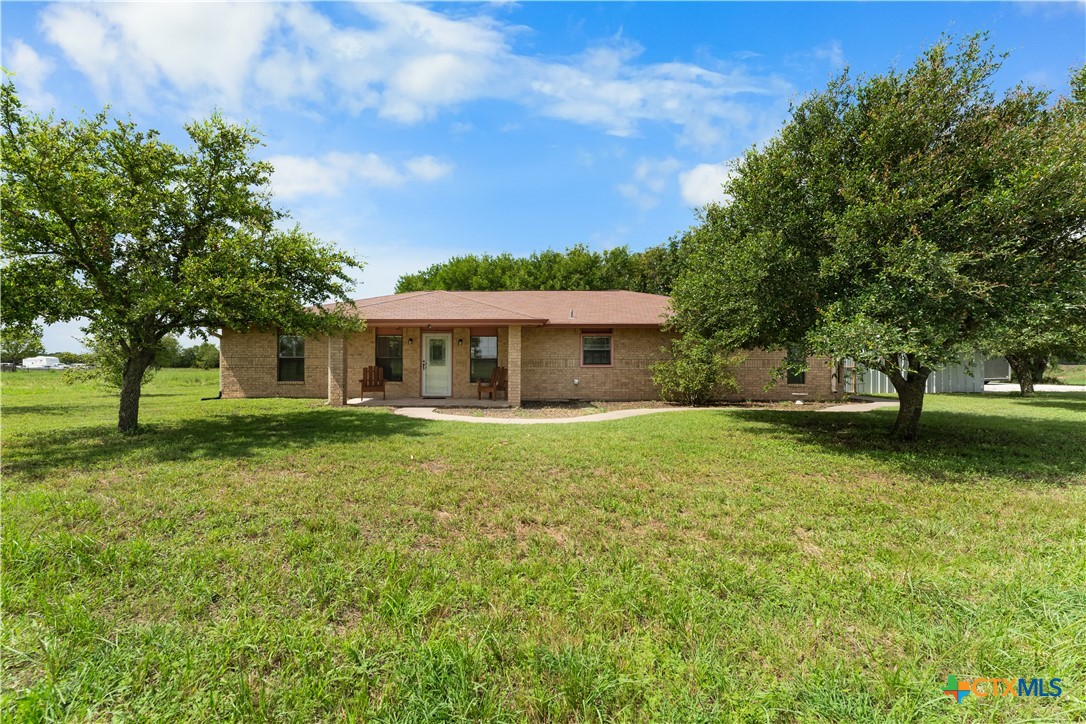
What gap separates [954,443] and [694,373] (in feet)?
20.3

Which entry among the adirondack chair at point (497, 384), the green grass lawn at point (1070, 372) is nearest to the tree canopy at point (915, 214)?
the adirondack chair at point (497, 384)

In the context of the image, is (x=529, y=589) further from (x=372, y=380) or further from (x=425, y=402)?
(x=372, y=380)

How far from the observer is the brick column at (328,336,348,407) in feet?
42.1

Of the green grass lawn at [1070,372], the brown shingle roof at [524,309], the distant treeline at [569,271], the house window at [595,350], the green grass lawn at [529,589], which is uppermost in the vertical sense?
the distant treeline at [569,271]

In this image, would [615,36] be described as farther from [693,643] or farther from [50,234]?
[50,234]

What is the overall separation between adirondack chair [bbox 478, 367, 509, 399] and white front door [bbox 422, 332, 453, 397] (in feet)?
4.05

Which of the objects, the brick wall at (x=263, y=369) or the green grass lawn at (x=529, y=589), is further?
the brick wall at (x=263, y=369)

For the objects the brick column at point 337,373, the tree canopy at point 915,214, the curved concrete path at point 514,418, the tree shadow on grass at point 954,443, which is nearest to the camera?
the tree canopy at point 915,214

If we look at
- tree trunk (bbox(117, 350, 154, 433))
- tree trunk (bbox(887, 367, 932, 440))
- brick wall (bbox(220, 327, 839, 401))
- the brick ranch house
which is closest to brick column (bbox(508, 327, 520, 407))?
the brick ranch house

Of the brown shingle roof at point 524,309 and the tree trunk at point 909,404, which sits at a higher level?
the brown shingle roof at point 524,309

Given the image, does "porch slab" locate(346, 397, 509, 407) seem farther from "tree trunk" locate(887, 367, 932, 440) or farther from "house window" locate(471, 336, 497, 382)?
"tree trunk" locate(887, 367, 932, 440)

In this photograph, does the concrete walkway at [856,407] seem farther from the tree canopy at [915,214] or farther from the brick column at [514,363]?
the brick column at [514,363]

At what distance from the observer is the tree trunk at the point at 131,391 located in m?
8.25

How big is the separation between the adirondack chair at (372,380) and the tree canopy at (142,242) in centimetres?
481
